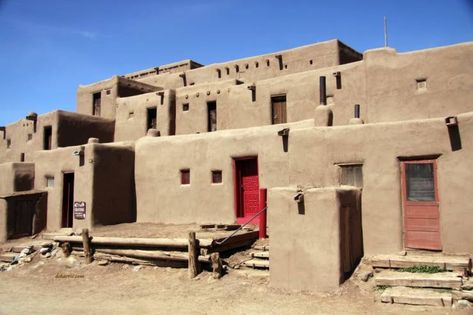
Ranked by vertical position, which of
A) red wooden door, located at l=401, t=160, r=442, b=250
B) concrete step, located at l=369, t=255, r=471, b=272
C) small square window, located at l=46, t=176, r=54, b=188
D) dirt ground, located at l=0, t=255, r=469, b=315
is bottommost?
dirt ground, located at l=0, t=255, r=469, b=315

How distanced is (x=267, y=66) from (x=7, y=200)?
12.9 meters

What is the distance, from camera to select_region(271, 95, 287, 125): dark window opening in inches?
719

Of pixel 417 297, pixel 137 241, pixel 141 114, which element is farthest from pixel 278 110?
pixel 417 297

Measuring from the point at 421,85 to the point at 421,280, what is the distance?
707cm

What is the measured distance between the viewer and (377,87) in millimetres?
14906

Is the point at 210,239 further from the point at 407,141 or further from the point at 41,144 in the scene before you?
the point at 41,144

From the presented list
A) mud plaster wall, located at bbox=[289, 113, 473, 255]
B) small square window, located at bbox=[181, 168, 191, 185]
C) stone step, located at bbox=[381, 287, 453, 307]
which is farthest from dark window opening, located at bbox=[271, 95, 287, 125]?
stone step, located at bbox=[381, 287, 453, 307]

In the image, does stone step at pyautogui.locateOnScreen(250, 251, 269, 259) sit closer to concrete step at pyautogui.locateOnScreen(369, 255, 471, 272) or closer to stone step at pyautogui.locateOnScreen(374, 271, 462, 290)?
concrete step at pyautogui.locateOnScreen(369, 255, 471, 272)

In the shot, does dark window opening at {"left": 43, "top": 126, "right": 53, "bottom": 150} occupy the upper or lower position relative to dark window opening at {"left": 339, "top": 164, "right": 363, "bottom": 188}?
upper

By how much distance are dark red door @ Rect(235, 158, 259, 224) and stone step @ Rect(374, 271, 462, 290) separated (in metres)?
6.27

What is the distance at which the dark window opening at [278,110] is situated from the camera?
719 inches

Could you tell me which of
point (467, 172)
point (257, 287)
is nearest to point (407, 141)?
point (467, 172)

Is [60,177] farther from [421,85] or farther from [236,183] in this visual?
[421,85]

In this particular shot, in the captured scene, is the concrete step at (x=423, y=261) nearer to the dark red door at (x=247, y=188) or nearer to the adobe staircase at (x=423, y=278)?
the adobe staircase at (x=423, y=278)
